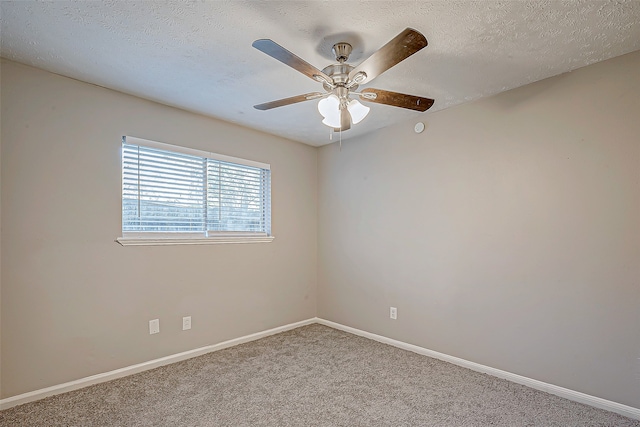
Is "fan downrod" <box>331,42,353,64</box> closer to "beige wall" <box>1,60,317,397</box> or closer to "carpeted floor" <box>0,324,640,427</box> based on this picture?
"beige wall" <box>1,60,317,397</box>

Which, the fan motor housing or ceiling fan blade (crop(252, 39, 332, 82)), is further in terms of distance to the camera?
the fan motor housing

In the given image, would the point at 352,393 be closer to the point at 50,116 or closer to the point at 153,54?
the point at 153,54

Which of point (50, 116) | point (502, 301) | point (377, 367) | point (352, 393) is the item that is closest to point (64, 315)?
point (50, 116)

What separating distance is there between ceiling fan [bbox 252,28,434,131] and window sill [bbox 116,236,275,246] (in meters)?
1.59

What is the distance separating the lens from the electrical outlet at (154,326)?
9.40ft

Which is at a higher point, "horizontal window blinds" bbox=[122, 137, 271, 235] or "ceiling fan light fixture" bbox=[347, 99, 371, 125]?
"ceiling fan light fixture" bbox=[347, 99, 371, 125]

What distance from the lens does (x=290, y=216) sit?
4.06 meters

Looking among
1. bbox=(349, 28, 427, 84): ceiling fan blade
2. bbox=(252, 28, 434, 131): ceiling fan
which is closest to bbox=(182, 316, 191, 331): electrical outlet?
bbox=(252, 28, 434, 131): ceiling fan

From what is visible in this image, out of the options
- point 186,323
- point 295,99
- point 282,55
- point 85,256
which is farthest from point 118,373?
point 282,55

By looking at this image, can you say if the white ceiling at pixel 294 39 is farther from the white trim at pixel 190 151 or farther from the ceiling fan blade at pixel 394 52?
the white trim at pixel 190 151

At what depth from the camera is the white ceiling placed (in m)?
1.71

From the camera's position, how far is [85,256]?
8.29 feet

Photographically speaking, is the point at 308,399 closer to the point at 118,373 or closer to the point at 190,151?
the point at 118,373

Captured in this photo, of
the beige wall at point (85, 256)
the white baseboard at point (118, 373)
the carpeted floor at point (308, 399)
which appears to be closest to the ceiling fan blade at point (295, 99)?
the beige wall at point (85, 256)
